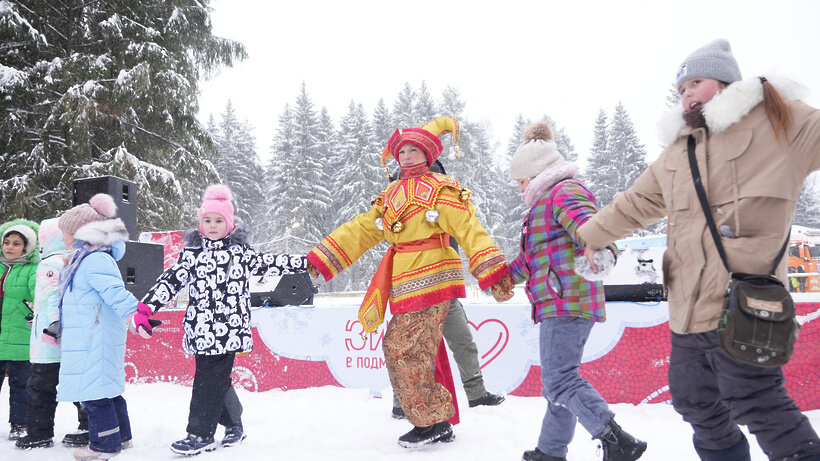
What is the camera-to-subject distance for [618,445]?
2295 mm

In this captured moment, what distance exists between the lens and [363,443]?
3.26 meters

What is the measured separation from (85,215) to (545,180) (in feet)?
10.3

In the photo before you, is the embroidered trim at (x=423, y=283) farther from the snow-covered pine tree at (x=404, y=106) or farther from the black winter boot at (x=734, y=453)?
the snow-covered pine tree at (x=404, y=106)

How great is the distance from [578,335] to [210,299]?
2.26m

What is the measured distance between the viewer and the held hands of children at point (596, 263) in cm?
225

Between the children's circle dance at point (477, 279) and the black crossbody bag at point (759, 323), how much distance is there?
11 cm

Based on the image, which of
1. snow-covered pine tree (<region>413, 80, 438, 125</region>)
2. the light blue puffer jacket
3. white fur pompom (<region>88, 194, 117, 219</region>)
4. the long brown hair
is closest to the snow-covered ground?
the light blue puffer jacket

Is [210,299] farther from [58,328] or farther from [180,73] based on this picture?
[180,73]

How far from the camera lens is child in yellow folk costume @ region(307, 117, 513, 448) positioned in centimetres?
299

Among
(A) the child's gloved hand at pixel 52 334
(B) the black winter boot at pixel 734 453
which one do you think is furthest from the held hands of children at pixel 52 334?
(B) the black winter boot at pixel 734 453

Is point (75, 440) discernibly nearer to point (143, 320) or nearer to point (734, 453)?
point (143, 320)

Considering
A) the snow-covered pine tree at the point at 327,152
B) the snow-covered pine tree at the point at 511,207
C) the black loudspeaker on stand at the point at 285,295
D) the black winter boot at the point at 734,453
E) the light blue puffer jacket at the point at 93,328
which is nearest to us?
the black winter boot at the point at 734,453

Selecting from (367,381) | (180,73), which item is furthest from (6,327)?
(180,73)

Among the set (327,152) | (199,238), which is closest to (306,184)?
(327,152)
